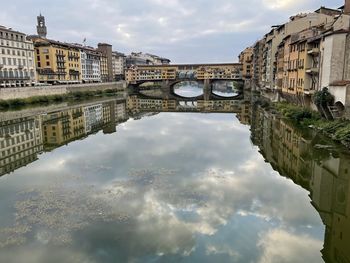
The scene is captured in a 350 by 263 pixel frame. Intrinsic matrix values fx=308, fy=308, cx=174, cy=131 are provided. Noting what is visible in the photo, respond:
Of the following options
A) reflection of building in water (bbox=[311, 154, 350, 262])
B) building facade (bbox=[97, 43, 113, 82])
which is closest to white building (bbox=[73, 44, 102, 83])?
building facade (bbox=[97, 43, 113, 82])

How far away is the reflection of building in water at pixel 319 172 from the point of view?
11.7m

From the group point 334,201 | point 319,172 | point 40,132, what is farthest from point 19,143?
point 334,201

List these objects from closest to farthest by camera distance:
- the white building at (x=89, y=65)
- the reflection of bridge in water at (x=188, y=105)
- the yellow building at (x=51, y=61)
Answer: the reflection of bridge in water at (x=188, y=105) → the yellow building at (x=51, y=61) → the white building at (x=89, y=65)

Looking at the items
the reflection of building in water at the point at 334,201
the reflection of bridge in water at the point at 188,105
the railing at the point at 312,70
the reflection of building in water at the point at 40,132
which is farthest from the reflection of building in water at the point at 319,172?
the reflection of bridge in water at the point at 188,105

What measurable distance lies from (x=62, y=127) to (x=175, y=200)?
25849mm

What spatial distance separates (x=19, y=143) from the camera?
28.6 metres

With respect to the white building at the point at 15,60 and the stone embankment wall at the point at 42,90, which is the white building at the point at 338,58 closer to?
the stone embankment wall at the point at 42,90

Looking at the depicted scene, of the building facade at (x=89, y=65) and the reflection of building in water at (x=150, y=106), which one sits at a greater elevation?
the building facade at (x=89, y=65)

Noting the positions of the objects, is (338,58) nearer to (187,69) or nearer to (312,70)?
(312,70)

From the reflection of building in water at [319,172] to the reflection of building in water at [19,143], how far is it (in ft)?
59.6

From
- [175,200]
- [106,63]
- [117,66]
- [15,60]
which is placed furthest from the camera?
[117,66]

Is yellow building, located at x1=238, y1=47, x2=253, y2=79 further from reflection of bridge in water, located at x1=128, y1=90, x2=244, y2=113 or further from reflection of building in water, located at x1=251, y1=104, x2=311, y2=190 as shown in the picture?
reflection of building in water, located at x1=251, y1=104, x2=311, y2=190

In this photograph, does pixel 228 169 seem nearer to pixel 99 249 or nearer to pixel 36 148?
pixel 99 249

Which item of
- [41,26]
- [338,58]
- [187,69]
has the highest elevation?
[41,26]
